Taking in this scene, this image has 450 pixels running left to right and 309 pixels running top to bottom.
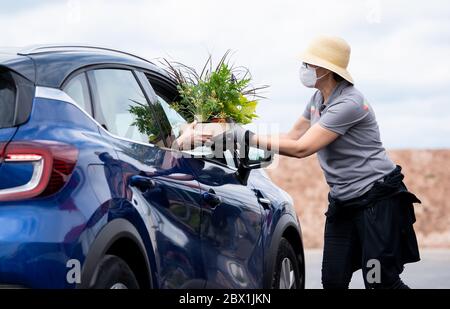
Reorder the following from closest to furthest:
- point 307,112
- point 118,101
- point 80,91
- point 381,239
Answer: point 80,91 → point 118,101 → point 381,239 → point 307,112

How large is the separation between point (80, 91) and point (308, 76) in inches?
75.4

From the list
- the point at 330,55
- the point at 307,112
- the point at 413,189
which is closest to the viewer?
the point at 330,55

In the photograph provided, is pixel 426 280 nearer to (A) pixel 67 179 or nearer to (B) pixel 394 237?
(B) pixel 394 237

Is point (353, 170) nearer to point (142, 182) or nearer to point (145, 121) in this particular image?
point (145, 121)

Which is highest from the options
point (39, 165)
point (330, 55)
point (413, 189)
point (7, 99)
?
point (330, 55)

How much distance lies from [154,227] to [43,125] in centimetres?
77

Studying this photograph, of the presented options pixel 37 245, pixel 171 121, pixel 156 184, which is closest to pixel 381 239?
pixel 171 121

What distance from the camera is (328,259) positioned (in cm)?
735

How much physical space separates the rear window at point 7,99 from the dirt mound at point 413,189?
875 inches

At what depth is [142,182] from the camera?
5484mm

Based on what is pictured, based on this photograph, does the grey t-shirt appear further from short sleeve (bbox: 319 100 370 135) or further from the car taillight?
the car taillight

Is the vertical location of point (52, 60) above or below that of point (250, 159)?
above

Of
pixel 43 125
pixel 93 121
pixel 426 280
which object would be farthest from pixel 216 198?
pixel 426 280

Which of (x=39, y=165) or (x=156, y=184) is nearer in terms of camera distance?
(x=39, y=165)
